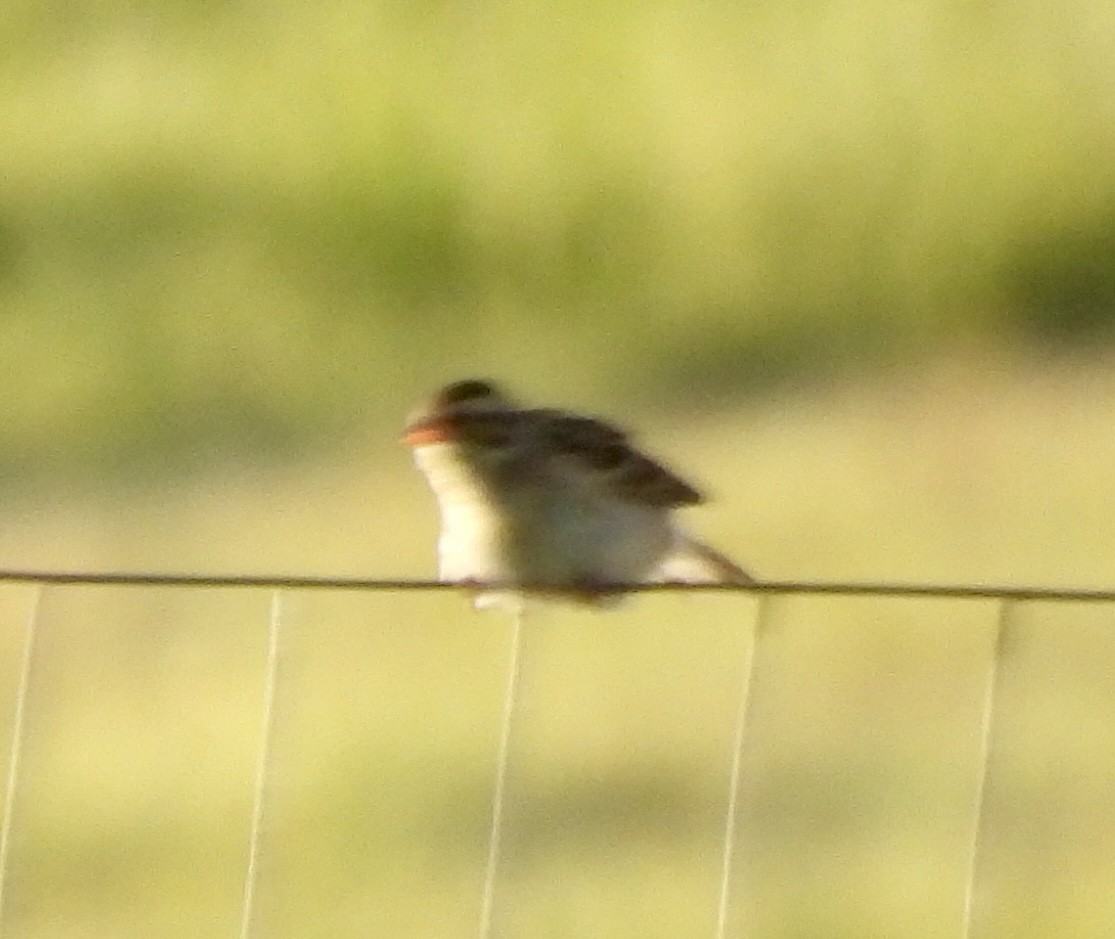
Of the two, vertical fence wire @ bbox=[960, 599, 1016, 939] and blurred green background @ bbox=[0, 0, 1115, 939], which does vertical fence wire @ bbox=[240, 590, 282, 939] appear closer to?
blurred green background @ bbox=[0, 0, 1115, 939]

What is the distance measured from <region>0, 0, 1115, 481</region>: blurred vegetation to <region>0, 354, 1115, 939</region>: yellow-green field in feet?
0.21

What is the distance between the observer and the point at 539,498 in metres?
1.32

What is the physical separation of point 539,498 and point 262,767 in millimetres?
466

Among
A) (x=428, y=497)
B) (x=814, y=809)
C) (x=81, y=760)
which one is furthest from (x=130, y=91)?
(x=814, y=809)

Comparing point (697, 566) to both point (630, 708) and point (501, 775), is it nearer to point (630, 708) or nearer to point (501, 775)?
point (630, 708)

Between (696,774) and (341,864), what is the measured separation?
0.34 m

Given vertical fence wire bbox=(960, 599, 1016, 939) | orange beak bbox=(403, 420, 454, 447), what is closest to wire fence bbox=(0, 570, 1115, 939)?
vertical fence wire bbox=(960, 599, 1016, 939)

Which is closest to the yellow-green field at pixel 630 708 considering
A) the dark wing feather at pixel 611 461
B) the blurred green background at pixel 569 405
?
the blurred green background at pixel 569 405

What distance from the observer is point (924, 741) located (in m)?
1.46

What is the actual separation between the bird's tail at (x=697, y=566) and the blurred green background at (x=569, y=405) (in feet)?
0.25

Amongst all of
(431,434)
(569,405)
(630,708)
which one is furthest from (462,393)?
(630,708)

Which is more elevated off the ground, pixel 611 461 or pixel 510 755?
pixel 611 461

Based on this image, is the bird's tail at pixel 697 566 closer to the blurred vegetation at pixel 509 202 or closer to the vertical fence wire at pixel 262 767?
the blurred vegetation at pixel 509 202

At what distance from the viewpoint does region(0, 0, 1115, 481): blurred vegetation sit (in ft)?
4.88
